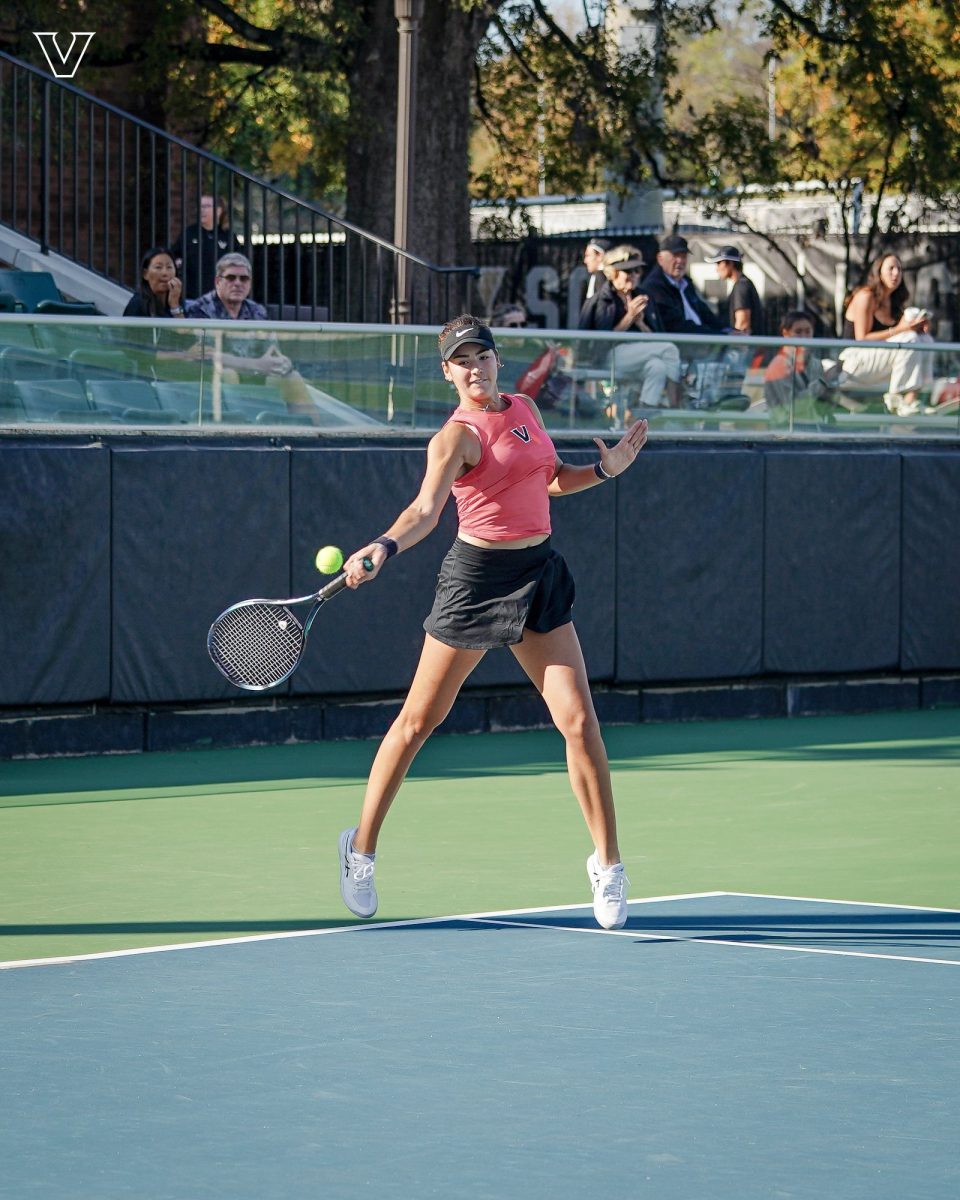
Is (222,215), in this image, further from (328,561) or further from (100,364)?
(328,561)

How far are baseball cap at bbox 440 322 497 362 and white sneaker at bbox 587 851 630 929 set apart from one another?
1891mm

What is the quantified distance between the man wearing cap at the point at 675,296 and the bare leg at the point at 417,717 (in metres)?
7.93

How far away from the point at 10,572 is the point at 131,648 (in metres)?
Result: 0.82

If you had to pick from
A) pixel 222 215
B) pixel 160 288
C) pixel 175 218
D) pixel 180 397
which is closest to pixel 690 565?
pixel 180 397

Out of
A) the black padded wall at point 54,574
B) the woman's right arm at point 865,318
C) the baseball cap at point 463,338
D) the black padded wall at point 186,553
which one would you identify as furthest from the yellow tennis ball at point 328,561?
the woman's right arm at point 865,318

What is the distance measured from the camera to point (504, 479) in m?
7.84

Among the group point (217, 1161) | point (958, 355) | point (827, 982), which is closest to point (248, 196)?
point (958, 355)

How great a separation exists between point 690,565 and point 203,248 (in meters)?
4.85

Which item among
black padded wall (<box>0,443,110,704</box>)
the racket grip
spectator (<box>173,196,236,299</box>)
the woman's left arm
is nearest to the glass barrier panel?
black padded wall (<box>0,443,110,704</box>)

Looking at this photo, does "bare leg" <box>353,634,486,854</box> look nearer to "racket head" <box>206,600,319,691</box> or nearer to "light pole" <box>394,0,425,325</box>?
"racket head" <box>206,600,319,691</box>

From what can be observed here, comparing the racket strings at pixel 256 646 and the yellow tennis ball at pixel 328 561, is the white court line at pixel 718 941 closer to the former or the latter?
the racket strings at pixel 256 646

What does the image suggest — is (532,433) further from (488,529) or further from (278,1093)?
(278,1093)

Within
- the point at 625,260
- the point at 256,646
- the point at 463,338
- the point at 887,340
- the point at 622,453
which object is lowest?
the point at 256,646

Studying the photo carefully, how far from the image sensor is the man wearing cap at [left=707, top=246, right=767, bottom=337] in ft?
52.8
